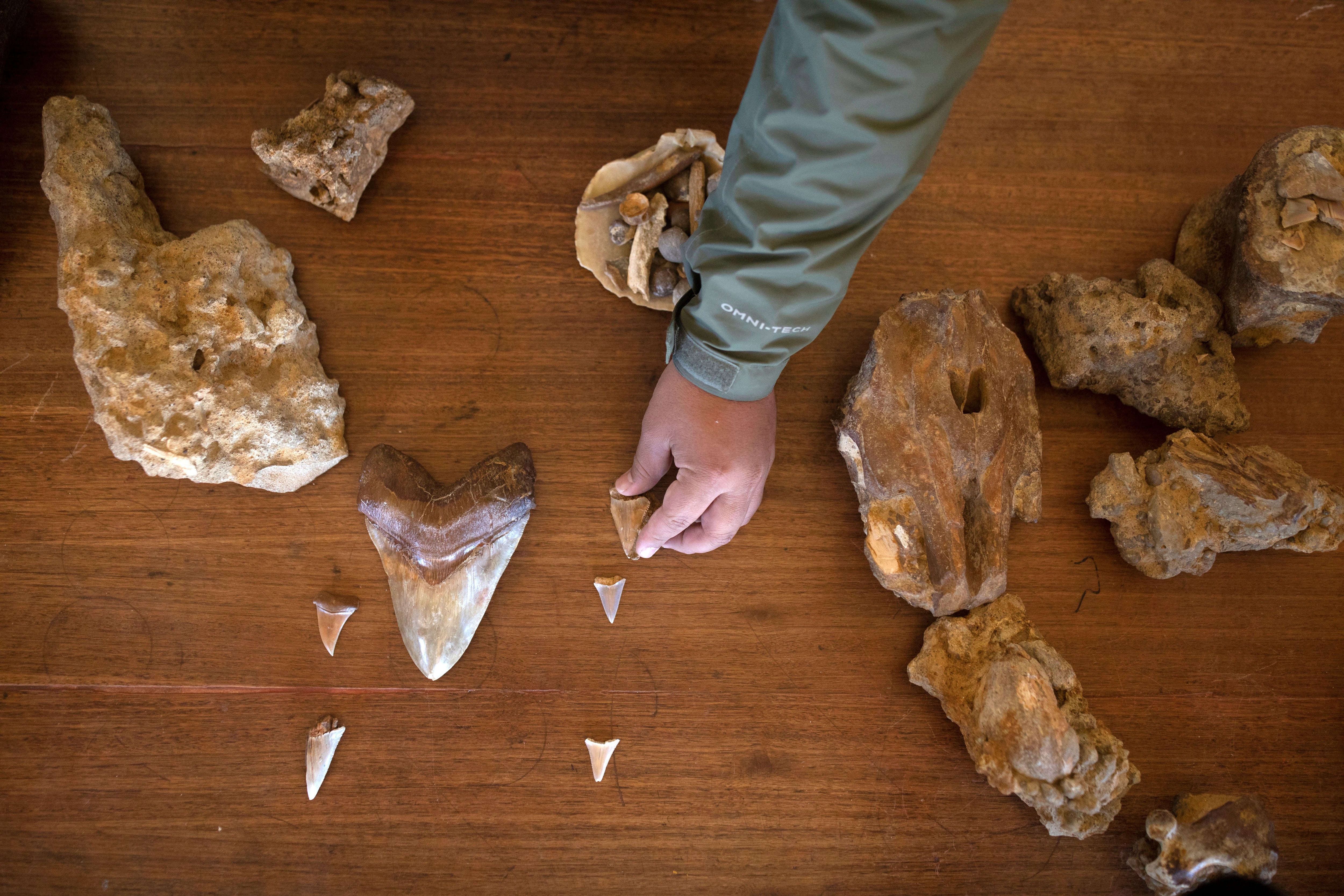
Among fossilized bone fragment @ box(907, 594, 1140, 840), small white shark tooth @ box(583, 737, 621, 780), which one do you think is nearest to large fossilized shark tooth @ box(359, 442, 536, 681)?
small white shark tooth @ box(583, 737, 621, 780)

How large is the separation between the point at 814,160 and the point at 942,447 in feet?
1.69

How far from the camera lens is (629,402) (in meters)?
1.31

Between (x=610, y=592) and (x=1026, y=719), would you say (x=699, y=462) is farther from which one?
(x=1026, y=719)

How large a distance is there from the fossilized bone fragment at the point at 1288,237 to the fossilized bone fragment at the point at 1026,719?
640 mm

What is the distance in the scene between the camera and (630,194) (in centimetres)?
127

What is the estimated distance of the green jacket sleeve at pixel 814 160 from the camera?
0.78m

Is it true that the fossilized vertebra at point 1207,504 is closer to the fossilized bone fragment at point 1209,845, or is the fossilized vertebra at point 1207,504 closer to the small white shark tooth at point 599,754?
the fossilized bone fragment at point 1209,845

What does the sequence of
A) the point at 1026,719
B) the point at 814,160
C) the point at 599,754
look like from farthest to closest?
1. the point at 599,754
2. the point at 1026,719
3. the point at 814,160

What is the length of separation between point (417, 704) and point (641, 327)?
75 centimetres

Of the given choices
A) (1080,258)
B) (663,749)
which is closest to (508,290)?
(663,749)

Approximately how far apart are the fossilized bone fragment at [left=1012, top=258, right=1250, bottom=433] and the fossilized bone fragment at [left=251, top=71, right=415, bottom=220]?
3.91 feet

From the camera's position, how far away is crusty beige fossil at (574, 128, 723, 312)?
1.28 m

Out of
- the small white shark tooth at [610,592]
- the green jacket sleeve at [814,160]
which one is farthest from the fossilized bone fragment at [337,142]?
the small white shark tooth at [610,592]

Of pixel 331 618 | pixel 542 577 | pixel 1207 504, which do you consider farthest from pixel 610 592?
pixel 1207 504
